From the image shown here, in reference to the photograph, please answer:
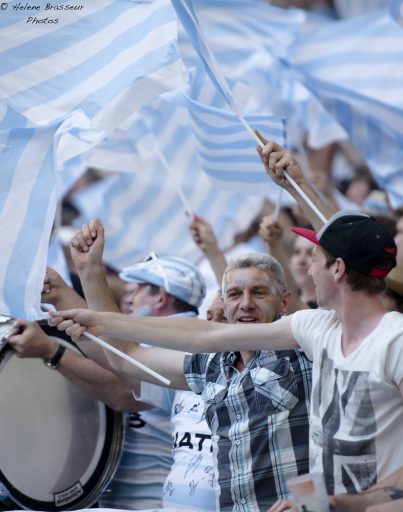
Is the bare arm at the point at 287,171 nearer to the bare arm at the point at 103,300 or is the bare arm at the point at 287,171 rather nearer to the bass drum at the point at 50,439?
the bare arm at the point at 103,300

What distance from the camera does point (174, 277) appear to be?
5133mm

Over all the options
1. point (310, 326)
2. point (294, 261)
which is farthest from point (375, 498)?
point (294, 261)

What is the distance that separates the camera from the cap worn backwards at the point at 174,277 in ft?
16.8

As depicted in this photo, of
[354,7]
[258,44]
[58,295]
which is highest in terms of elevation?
[258,44]

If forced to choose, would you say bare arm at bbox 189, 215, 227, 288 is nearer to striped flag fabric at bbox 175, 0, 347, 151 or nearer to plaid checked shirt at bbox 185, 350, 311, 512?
striped flag fabric at bbox 175, 0, 347, 151

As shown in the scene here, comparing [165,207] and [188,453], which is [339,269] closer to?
[188,453]

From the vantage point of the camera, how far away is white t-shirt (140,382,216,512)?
4.30m

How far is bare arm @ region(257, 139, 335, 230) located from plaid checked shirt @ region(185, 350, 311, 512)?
526 mm

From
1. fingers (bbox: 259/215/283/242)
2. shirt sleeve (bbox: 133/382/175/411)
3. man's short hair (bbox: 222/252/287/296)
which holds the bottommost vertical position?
shirt sleeve (bbox: 133/382/175/411)

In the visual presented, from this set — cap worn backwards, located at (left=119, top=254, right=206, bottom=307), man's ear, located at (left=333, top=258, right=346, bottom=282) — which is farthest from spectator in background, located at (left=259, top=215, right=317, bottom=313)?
man's ear, located at (left=333, top=258, right=346, bottom=282)

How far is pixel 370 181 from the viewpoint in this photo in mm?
8781

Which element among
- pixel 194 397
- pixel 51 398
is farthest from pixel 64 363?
pixel 194 397

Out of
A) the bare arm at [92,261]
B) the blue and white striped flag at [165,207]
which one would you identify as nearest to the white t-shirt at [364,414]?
the bare arm at [92,261]

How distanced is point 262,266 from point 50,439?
3.85 feet
